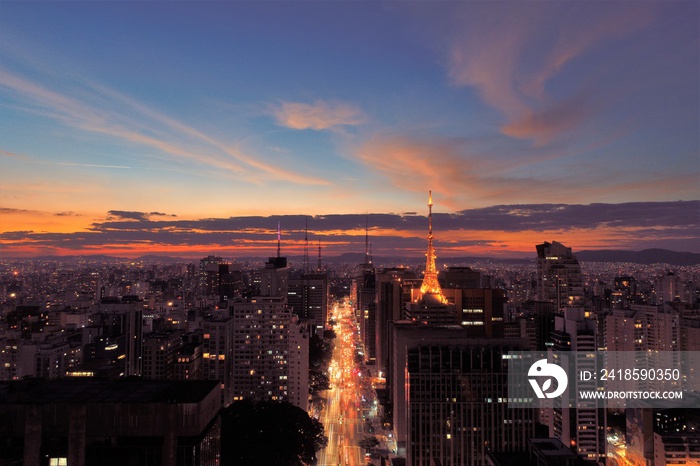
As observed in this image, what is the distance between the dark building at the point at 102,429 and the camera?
13.5m

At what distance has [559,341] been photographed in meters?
37.5

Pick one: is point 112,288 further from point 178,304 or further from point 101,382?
point 101,382

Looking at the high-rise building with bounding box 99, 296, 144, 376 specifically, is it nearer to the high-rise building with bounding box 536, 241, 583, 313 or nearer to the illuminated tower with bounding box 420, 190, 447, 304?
the illuminated tower with bounding box 420, 190, 447, 304

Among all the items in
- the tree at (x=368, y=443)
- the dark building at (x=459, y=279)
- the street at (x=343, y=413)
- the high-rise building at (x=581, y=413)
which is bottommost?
the street at (x=343, y=413)

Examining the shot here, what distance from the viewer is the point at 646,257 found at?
9431 centimetres

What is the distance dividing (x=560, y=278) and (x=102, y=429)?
199ft

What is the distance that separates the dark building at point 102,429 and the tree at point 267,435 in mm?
13438

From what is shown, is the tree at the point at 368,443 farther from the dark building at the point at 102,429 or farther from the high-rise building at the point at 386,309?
the dark building at the point at 102,429

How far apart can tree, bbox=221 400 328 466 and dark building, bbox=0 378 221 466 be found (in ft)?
44.1

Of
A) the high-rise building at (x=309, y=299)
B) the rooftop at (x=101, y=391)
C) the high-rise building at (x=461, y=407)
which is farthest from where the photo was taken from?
the high-rise building at (x=309, y=299)

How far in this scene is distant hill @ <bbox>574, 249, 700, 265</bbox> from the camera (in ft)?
267

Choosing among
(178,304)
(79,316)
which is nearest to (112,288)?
(178,304)

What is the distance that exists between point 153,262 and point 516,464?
143 m

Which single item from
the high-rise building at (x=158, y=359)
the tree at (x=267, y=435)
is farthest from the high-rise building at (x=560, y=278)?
the high-rise building at (x=158, y=359)
